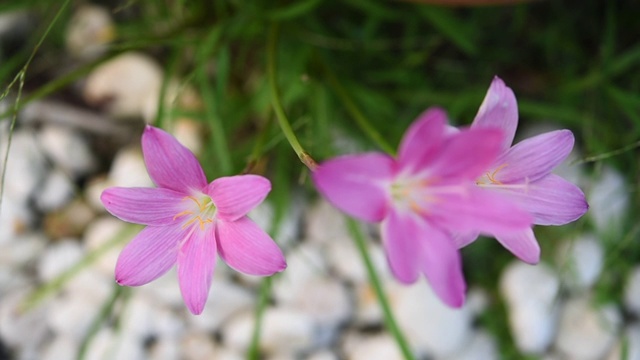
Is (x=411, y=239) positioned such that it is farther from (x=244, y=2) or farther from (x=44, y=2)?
(x=44, y=2)

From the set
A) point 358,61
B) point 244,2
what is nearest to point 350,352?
point 358,61

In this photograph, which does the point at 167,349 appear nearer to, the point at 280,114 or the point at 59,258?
the point at 59,258

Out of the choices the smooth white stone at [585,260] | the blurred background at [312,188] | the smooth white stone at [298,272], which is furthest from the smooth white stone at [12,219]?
the smooth white stone at [585,260]

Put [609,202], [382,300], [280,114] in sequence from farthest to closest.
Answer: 1. [609,202]
2. [382,300]
3. [280,114]

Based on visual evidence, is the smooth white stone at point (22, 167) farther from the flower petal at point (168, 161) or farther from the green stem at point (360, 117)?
the flower petal at point (168, 161)

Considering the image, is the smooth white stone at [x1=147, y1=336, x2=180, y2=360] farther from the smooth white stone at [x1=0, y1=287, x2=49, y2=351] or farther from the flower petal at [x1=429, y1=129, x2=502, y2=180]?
the flower petal at [x1=429, y1=129, x2=502, y2=180]

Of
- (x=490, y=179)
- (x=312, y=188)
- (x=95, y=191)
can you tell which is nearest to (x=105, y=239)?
(x=95, y=191)

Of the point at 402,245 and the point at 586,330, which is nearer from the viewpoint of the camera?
the point at 402,245

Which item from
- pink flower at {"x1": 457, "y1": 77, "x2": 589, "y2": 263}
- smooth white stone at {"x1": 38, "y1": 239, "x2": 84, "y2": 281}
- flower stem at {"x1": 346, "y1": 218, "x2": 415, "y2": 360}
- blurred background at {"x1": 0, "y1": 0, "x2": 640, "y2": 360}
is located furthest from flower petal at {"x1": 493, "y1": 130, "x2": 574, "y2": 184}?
smooth white stone at {"x1": 38, "y1": 239, "x2": 84, "y2": 281}
